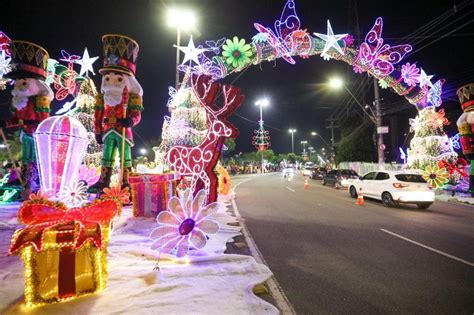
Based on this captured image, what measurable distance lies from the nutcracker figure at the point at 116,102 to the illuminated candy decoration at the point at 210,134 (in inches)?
75.3

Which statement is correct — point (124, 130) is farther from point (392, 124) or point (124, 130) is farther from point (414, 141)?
point (392, 124)

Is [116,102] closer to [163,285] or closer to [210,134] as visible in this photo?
[210,134]

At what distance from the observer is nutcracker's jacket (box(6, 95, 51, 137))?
8.63 metres

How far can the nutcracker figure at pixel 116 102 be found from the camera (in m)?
8.06

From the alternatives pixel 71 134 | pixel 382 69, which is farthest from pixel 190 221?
pixel 382 69

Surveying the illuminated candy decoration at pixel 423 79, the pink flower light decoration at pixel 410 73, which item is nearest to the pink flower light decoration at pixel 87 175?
the pink flower light decoration at pixel 410 73

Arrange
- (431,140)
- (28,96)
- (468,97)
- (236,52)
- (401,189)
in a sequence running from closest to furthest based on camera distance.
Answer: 1. (28,96)
2. (401,189)
3. (236,52)
4. (468,97)
5. (431,140)

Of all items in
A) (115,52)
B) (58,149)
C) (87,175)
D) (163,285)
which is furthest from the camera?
(87,175)

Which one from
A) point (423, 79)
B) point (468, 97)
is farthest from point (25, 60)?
point (468, 97)

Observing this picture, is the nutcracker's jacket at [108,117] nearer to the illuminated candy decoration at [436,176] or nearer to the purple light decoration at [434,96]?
the illuminated candy decoration at [436,176]

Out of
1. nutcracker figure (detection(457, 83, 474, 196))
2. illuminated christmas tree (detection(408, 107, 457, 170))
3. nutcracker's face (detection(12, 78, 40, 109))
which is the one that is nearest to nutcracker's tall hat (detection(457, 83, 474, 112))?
nutcracker figure (detection(457, 83, 474, 196))

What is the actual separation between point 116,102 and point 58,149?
287 cm

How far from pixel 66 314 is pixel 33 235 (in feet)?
3.06

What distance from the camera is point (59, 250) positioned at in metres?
3.26
